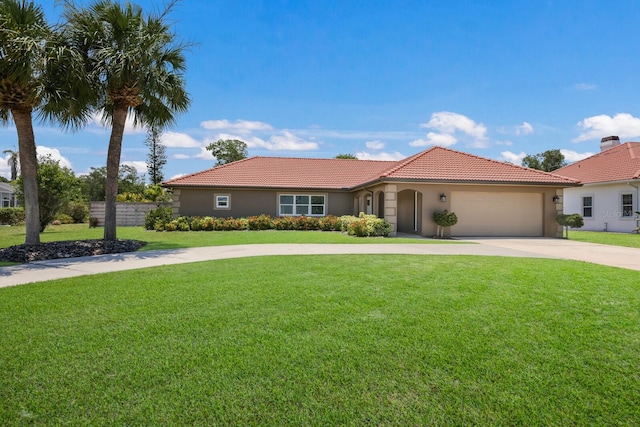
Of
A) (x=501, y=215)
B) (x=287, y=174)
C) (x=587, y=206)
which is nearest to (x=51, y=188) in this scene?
(x=287, y=174)

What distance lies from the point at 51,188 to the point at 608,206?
104 ft

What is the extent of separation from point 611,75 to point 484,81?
479cm

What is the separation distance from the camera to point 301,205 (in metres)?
22.9

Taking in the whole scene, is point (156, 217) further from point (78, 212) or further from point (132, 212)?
point (78, 212)

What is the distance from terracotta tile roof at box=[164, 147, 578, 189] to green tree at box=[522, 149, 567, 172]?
28294 millimetres

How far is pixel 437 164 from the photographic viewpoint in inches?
719

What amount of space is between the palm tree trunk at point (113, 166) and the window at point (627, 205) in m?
26.3

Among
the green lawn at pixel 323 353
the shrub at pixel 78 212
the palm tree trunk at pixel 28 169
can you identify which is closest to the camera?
the green lawn at pixel 323 353

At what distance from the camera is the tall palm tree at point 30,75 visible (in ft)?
30.8

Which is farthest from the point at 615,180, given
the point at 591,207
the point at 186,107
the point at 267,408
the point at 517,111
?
the point at 267,408

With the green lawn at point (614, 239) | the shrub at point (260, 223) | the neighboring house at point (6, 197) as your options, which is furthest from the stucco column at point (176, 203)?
the neighboring house at point (6, 197)

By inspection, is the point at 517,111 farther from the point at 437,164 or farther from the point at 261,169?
the point at 261,169

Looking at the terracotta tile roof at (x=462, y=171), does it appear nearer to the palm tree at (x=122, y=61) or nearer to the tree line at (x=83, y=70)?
the palm tree at (x=122, y=61)

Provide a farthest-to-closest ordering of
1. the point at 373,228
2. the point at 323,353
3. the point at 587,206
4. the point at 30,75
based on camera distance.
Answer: the point at 587,206, the point at 373,228, the point at 30,75, the point at 323,353
